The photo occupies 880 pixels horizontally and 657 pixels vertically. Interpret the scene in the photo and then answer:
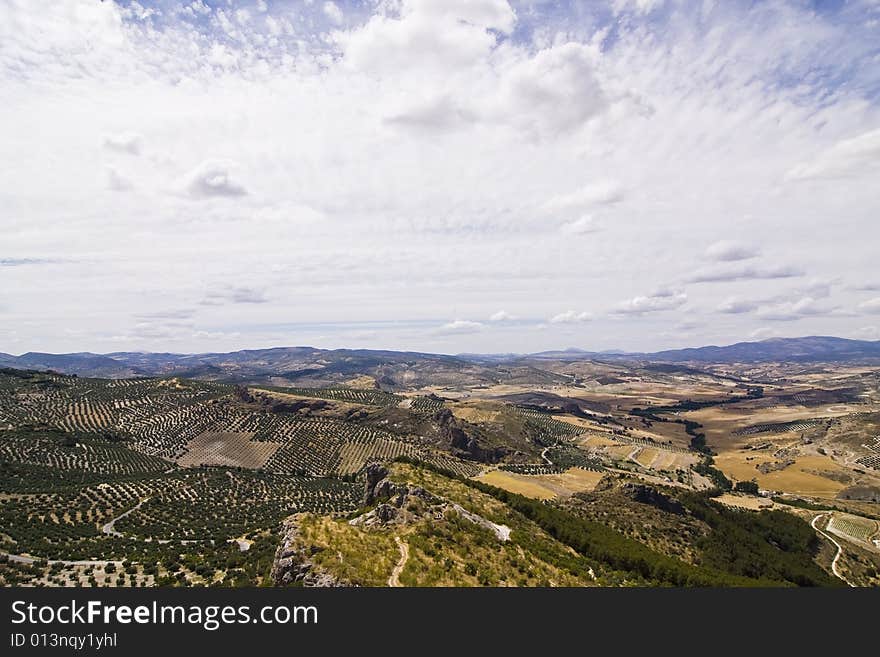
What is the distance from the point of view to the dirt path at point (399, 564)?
35656mm

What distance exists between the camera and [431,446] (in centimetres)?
19650

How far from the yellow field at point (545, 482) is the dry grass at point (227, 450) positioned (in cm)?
8002

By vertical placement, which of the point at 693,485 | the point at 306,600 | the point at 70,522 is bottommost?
the point at 693,485

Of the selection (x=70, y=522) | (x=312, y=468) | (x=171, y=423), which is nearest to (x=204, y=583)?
(x=70, y=522)

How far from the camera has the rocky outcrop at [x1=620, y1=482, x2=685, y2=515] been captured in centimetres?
9615

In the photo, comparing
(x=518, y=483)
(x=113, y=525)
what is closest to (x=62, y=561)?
(x=113, y=525)

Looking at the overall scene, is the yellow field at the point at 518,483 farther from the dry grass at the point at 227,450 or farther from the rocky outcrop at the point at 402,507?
the dry grass at the point at 227,450

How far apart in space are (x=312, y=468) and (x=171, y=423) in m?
70.7

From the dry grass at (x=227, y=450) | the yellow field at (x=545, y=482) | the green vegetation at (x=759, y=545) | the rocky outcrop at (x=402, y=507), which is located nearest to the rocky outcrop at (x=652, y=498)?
the green vegetation at (x=759, y=545)

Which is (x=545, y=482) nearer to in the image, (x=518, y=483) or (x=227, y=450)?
(x=518, y=483)

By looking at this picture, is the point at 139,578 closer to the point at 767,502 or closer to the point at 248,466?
the point at 248,466

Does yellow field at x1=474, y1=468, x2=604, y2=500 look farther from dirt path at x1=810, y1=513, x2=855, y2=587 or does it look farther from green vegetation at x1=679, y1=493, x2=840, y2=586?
dirt path at x1=810, y1=513, x2=855, y2=587

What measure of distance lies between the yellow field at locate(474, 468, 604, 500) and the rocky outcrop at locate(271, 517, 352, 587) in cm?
9696

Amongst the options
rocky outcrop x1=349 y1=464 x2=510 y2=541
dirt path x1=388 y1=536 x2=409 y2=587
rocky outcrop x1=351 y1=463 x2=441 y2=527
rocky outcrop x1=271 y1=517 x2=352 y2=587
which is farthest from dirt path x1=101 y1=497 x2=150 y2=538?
dirt path x1=388 y1=536 x2=409 y2=587
